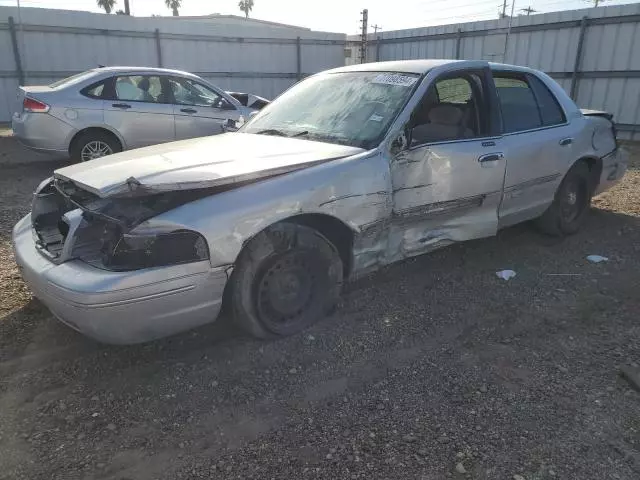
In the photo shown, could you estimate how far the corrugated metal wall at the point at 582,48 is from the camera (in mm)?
11555

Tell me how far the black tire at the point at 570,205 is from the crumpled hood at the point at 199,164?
2641 mm

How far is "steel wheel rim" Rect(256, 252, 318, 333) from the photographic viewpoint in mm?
2977

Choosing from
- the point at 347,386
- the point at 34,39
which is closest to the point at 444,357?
the point at 347,386

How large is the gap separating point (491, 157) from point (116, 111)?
19.1 ft

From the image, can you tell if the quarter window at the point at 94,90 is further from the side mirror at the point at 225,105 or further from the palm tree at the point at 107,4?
the palm tree at the point at 107,4

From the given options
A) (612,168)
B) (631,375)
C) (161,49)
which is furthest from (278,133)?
(161,49)

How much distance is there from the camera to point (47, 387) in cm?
267

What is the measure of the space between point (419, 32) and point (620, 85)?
6.51 meters

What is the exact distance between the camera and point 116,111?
7.54m

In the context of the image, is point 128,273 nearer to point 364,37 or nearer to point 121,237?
point 121,237

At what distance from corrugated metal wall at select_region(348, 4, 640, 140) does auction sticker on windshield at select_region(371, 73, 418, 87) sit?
10.4 metres

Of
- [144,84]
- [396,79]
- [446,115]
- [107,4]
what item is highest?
[107,4]

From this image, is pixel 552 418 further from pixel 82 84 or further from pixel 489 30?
pixel 489 30

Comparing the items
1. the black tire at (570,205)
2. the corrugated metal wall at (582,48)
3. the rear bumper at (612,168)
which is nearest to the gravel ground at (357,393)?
the black tire at (570,205)
